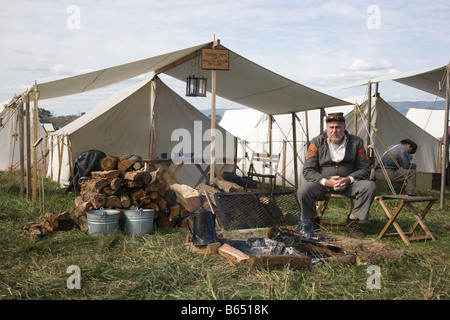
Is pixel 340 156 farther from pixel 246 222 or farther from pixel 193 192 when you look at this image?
pixel 193 192

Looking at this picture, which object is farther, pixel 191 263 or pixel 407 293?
pixel 191 263

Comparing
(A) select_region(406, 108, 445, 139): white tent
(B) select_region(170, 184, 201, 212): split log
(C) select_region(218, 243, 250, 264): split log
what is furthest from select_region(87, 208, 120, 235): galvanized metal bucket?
(A) select_region(406, 108, 445, 139): white tent

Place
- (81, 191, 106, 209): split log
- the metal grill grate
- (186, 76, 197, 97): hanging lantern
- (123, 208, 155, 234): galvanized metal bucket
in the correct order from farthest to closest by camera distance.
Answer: (186, 76, 197, 97): hanging lantern
the metal grill grate
(81, 191, 106, 209): split log
(123, 208, 155, 234): galvanized metal bucket

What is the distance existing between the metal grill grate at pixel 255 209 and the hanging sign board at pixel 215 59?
60.9 inches

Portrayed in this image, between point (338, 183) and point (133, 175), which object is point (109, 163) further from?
point (338, 183)

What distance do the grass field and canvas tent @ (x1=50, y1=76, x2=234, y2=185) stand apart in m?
3.25

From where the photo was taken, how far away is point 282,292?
7.45 feet

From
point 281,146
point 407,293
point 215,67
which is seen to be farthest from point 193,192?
point 281,146

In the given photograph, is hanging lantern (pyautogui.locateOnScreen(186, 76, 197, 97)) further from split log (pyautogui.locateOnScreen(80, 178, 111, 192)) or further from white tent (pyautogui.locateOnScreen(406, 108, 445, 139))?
white tent (pyautogui.locateOnScreen(406, 108, 445, 139))

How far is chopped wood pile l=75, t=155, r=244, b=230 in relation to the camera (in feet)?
13.2

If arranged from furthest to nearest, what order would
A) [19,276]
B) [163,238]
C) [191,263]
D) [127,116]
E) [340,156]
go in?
[127,116], [340,156], [163,238], [191,263], [19,276]

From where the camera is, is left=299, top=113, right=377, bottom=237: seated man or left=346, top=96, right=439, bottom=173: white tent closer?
left=299, top=113, right=377, bottom=237: seated man

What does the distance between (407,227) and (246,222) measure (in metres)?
1.73

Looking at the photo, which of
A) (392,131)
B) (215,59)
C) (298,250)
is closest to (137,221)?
(298,250)
